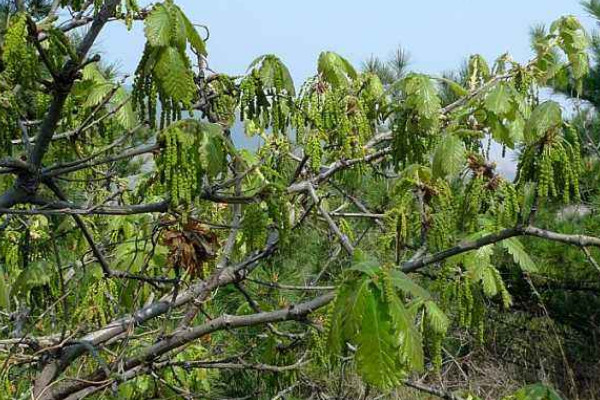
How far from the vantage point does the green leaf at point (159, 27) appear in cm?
Result: 156

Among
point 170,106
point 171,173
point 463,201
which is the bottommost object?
point 463,201

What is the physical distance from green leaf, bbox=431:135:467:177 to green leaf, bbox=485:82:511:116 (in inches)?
15.9

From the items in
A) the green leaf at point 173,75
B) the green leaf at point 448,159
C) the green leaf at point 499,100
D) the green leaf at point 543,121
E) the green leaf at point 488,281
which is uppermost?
the green leaf at point 173,75

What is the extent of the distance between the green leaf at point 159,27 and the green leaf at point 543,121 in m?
0.81

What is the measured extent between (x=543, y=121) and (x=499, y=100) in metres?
0.65

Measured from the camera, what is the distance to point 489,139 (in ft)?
8.42

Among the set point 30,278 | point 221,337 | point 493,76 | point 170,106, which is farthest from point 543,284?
point 170,106

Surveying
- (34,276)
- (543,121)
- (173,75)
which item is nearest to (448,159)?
(543,121)

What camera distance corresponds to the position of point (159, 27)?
1.58 meters

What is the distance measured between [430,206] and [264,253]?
627 mm

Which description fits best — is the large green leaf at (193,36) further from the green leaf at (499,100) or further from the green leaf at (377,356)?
the green leaf at (499,100)

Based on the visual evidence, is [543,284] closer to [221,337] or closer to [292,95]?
[221,337]

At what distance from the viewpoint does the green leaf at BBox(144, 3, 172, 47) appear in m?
1.56

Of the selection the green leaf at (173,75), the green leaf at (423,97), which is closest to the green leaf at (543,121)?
the green leaf at (423,97)
